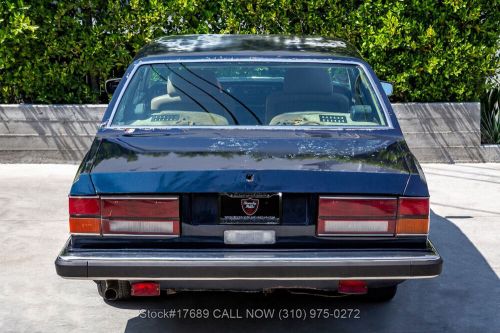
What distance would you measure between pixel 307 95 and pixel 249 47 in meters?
0.55

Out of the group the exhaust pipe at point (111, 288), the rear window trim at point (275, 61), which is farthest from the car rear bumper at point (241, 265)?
the rear window trim at point (275, 61)

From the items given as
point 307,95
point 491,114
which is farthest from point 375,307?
point 491,114

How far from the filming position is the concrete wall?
9.73 meters

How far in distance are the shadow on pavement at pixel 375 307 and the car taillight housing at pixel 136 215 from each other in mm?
815

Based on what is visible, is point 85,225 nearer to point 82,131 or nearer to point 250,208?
point 250,208

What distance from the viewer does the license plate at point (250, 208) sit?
4191mm

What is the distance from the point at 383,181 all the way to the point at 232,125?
4.00ft

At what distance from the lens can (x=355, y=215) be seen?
13.7ft

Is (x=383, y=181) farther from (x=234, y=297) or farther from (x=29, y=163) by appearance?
(x=29, y=163)

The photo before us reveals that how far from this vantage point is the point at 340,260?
4.11 metres

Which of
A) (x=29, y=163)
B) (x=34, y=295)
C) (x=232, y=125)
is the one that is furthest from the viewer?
(x=29, y=163)

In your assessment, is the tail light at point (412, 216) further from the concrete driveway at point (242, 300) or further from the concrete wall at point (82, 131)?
the concrete wall at point (82, 131)

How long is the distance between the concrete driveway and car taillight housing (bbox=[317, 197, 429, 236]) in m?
0.62

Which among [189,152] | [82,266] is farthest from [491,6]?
[82,266]
